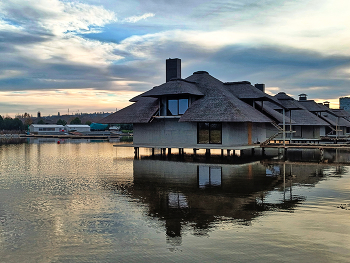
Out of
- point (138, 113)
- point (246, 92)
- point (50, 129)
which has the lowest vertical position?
point (50, 129)

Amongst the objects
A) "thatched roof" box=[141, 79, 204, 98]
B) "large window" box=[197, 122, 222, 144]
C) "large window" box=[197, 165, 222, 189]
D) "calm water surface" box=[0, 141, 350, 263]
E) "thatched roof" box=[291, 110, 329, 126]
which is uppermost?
"thatched roof" box=[141, 79, 204, 98]

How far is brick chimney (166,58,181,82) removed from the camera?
38.4m

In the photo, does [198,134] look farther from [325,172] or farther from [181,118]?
[325,172]

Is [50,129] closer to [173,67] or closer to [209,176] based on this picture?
[173,67]

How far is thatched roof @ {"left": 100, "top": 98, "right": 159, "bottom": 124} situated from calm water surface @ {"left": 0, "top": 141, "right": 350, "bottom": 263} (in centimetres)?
1671

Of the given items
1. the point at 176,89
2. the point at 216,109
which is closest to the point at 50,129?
the point at 176,89

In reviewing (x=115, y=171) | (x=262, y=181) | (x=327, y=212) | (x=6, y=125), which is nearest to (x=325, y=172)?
(x=262, y=181)

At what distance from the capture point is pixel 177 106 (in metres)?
33.8

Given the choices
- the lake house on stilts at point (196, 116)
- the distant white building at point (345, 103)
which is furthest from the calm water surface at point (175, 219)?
the distant white building at point (345, 103)

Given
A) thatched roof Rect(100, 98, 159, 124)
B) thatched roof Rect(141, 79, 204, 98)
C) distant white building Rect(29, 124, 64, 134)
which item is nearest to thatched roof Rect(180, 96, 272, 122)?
thatched roof Rect(141, 79, 204, 98)

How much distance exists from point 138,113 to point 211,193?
21.8 metres

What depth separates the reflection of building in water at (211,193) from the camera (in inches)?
396

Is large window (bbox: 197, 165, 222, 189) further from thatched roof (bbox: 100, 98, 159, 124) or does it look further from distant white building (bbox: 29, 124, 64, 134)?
distant white building (bbox: 29, 124, 64, 134)

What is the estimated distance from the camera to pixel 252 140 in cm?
3525
